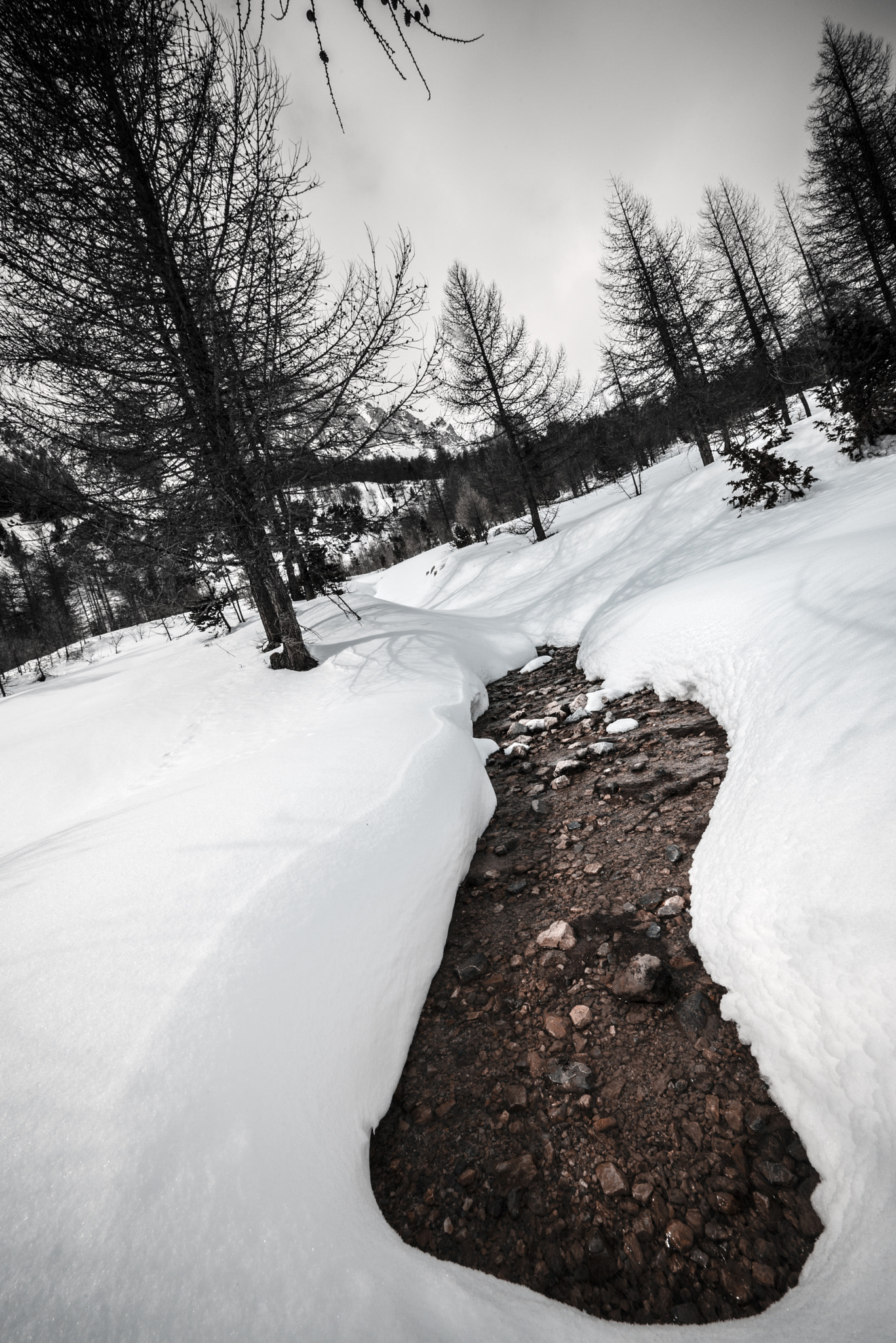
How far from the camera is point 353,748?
10.3 ft

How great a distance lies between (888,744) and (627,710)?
94.0 inches

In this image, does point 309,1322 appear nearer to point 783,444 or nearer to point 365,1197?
point 365,1197

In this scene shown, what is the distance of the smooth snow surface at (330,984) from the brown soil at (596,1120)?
3.0 inches

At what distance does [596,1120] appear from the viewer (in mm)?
1389

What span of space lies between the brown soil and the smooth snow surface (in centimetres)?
8

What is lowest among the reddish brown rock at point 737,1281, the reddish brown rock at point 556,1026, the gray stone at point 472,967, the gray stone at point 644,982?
the reddish brown rock at point 737,1281

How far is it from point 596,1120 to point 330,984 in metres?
0.90

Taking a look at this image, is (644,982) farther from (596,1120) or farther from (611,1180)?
(611,1180)

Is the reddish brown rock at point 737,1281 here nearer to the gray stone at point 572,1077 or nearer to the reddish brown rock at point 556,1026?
the gray stone at point 572,1077

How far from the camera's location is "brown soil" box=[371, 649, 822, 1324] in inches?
43.3

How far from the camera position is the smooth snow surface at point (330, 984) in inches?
37.5

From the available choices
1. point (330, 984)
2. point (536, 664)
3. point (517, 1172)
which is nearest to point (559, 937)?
point (517, 1172)

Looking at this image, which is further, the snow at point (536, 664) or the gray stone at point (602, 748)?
the snow at point (536, 664)

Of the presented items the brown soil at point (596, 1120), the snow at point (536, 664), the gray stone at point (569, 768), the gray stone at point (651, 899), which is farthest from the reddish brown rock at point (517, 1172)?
the snow at point (536, 664)
